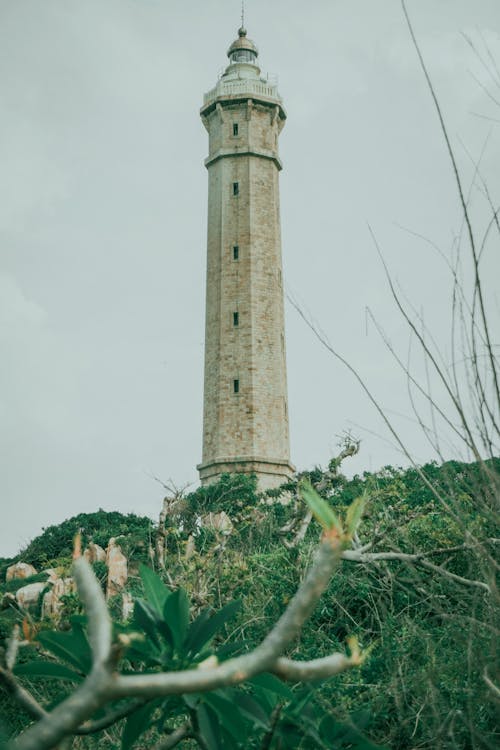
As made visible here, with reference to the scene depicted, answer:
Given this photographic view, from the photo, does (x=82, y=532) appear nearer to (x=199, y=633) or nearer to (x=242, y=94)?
(x=242, y=94)

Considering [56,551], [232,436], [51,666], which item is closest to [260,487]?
[232,436]

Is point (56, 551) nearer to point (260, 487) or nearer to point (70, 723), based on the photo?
point (260, 487)

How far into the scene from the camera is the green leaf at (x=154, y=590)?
67.2 inches

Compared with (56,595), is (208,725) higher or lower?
lower

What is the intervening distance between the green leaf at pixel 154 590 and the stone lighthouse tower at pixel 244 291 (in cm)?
2217

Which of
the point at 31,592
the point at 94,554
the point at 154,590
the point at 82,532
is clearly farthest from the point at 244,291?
the point at 154,590

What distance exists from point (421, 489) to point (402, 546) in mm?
6412

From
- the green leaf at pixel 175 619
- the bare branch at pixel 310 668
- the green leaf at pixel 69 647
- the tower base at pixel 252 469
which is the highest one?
the tower base at pixel 252 469

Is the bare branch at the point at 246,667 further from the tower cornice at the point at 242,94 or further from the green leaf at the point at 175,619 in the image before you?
the tower cornice at the point at 242,94

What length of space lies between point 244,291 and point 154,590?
2449 cm

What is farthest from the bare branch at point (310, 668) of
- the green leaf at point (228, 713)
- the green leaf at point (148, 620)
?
the green leaf at point (148, 620)

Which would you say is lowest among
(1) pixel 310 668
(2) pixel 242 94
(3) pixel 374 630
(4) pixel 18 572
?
(1) pixel 310 668

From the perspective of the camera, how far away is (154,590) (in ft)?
5.68

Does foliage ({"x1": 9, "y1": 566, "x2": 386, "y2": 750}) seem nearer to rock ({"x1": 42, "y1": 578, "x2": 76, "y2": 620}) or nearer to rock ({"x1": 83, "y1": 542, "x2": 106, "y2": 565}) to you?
rock ({"x1": 42, "y1": 578, "x2": 76, "y2": 620})
